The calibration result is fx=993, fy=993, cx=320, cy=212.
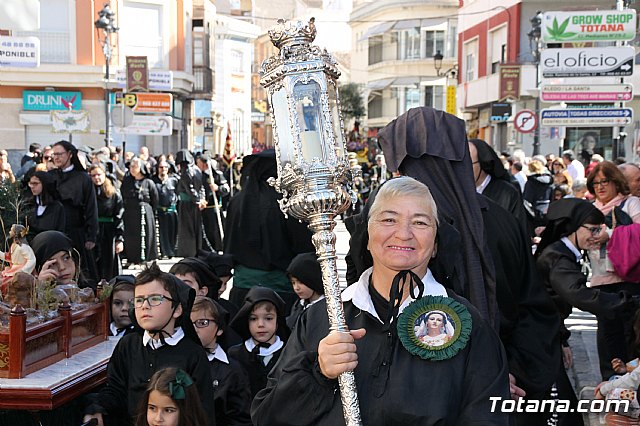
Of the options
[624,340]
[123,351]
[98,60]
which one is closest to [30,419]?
[123,351]

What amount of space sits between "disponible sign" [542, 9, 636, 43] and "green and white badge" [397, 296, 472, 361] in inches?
616

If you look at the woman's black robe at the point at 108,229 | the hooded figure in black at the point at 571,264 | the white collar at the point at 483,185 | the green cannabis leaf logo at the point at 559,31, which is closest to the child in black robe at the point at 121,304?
the white collar at the point at 483,185

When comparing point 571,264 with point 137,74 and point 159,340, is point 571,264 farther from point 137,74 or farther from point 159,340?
point 137,74

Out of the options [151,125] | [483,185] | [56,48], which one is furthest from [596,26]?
[56,48]

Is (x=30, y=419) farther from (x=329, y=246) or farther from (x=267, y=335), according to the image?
(x=329, y=246)

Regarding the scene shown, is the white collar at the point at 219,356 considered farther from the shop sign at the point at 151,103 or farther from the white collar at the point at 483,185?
the shop sign at the point at 151,103

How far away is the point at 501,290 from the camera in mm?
4527

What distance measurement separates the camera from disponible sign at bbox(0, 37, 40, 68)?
1196cm

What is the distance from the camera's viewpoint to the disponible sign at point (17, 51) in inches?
471

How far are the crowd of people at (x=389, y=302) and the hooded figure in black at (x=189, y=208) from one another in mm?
7000

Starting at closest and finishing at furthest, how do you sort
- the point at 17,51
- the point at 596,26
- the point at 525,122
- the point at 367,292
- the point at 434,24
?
the point at 367,292 < the point at 17,51 < the point at 596,26 < the point at 525,122 < the point at 434,24

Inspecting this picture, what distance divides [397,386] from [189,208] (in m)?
15.9

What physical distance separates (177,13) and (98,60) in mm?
5700

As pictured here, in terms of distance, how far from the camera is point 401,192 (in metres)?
3.19
